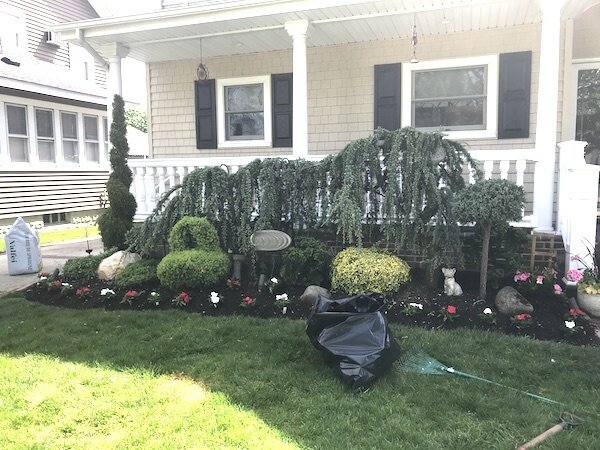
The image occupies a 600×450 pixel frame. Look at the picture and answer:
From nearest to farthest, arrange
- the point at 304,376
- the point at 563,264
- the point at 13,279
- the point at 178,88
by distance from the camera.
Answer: the point at 304,376 → the point at 563,264 → the point at 13,279 → the point at 178,88

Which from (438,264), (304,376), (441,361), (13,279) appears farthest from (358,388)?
(13,279)

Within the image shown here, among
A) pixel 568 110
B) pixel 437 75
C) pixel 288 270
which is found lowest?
pixel 288 270

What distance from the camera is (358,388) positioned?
10.6ft

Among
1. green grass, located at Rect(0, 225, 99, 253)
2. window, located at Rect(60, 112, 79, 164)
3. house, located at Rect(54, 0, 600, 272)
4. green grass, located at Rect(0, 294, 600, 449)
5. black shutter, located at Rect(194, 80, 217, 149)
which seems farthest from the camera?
window, located at Rect(60, 112, 79, 164)

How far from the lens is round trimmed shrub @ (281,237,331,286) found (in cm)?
530

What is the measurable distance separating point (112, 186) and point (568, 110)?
6.61 meters

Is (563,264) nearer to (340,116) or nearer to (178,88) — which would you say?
(340,116)

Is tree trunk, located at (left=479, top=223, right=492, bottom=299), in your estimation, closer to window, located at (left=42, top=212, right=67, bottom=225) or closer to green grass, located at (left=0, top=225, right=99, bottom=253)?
green grass, located at (left=0, top=225, right=99, bottom=253)

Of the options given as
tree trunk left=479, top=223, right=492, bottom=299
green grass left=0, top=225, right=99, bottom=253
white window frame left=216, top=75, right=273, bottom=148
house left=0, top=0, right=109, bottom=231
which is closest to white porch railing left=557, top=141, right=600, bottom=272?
tree trunk left=479, top=223, right=492, bottom=299

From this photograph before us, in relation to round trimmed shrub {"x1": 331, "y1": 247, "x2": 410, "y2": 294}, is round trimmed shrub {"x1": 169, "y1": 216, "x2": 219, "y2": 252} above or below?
above

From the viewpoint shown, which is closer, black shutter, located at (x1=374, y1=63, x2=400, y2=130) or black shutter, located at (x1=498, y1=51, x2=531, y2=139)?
black shutter, located at (x1=498, y1=51, x2=531, y2=139)

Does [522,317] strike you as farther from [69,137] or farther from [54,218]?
[69,137]

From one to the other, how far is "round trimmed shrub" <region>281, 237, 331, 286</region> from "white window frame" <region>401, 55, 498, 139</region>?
120 inches

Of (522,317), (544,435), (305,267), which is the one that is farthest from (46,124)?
(544,435)
